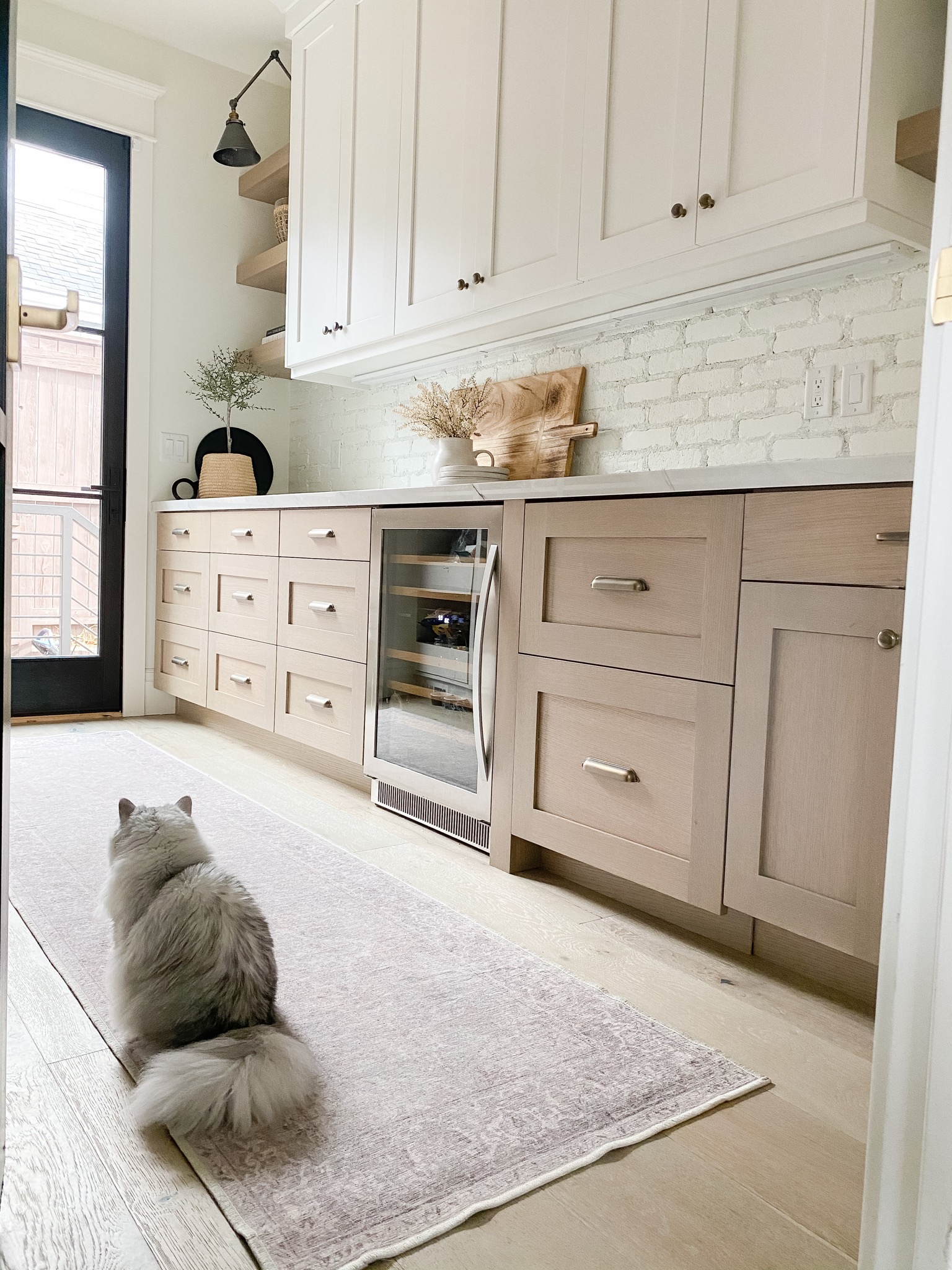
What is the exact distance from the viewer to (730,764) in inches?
63.2

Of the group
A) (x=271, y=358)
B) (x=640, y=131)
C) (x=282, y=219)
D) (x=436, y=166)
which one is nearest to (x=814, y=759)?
(x=640, y=131)

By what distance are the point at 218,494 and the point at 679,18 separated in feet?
8.43

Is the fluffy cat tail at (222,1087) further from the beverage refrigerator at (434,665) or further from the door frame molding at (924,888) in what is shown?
the beverage refrigerator at (434,665)

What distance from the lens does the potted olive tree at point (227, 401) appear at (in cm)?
393

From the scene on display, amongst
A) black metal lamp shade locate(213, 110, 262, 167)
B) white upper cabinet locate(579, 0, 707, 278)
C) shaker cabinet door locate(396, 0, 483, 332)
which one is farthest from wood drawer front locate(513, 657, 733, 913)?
black metal lamp shade locate(213, 110, 262, 167)

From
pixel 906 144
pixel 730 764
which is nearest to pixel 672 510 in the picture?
pixel 730 764

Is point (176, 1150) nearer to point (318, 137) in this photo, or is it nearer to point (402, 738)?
point (402, 738)

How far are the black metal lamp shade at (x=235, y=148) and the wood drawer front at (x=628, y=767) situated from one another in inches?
106

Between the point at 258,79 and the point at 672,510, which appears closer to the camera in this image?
the point at 672,510

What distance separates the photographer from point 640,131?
213cm

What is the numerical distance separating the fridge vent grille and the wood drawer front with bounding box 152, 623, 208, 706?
1.29 meters

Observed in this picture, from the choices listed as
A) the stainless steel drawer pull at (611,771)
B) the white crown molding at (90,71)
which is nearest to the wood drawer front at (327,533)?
the stainless steel drawer pull at (611,771)

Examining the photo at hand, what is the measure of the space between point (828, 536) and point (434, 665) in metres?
1.13

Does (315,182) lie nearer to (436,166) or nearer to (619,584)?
(436,166)
